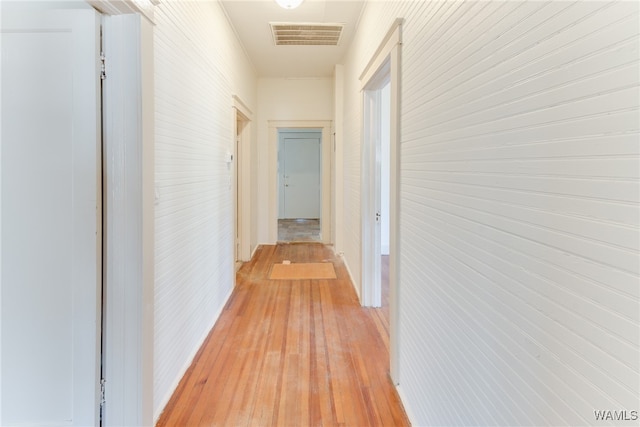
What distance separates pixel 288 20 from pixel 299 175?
240 inches

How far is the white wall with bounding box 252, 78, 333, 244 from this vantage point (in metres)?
5.73

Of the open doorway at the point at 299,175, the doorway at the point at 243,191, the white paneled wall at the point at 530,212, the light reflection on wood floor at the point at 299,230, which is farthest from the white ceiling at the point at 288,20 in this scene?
the open doorway at the point at 299,175

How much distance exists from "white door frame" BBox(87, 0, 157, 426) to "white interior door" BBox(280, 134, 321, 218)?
7907mm

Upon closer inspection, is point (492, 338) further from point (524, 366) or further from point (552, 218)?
point (552, 218)

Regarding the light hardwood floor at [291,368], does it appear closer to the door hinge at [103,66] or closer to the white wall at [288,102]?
the door hinge at [103,66]

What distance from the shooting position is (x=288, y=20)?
3.53 metres

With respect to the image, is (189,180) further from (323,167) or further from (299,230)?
(299,230)

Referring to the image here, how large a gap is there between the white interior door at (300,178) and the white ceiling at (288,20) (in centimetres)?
397

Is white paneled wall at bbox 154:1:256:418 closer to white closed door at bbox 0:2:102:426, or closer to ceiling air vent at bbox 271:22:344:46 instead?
white closed door at bbox 0:2:102:426

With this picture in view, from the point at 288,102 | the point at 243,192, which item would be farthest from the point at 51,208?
the point at 288,102

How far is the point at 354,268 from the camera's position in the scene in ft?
12.8

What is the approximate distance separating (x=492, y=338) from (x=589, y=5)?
778 mm

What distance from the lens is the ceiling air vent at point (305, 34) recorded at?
3.68 m

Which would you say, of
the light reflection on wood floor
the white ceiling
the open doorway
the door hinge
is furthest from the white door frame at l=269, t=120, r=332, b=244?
the door hinge
